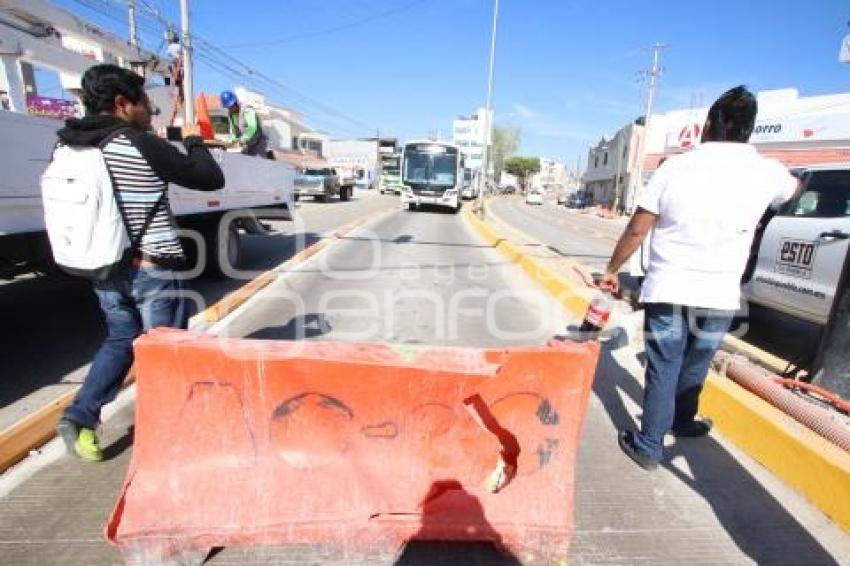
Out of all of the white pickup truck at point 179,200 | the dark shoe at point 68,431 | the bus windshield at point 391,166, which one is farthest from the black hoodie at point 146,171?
the bus windshield at point 391,166

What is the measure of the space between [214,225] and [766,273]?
7033 millimetres

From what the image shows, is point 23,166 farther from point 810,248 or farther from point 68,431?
point 810,248

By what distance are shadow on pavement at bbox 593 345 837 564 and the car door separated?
9.35 ft

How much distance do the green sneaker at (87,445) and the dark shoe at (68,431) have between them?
18mm

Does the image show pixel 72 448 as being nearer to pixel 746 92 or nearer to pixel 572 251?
pixel 746 92

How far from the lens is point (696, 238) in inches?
104

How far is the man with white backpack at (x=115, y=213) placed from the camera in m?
2.47

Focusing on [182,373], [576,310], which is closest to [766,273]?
[576,310]

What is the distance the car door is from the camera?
4.95 metres

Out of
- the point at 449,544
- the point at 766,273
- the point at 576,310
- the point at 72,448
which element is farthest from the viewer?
the point at 576,310

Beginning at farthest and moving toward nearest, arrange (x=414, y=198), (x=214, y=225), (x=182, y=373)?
1. (x=414, y=198)
2. (x=214, y=225)
3. (x=182, y=373)

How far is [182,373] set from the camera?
205cm

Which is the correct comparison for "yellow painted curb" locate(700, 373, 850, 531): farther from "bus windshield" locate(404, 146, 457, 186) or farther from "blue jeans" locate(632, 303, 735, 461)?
"bus windshield" locate(404, 146, 457, 186)

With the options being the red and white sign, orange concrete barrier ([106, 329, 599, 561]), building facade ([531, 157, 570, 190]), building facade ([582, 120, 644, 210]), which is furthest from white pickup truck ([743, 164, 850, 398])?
building facade ([531, 157, 570, 190])
